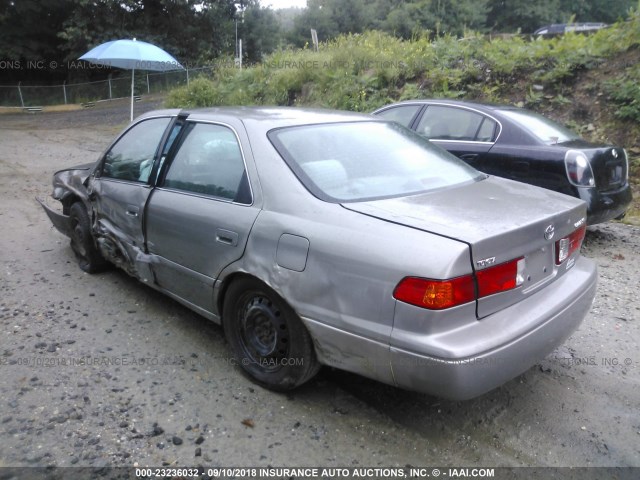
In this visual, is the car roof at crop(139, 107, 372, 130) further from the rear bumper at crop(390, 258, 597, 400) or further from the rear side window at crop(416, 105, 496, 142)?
the rear side window at crop(416, 105, 496, 142)

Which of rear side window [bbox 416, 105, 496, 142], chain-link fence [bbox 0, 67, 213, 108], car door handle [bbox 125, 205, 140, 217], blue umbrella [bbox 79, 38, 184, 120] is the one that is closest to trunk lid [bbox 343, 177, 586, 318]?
car door handle [bbox 125, 205, 140, 217]

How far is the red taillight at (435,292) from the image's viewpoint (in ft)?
Answer: 7.28

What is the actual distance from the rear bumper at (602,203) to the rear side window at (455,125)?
3.75 feet

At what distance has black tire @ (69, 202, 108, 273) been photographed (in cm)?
463

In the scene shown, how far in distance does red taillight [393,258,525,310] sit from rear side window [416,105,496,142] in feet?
12.1

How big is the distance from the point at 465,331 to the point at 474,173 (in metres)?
1.50

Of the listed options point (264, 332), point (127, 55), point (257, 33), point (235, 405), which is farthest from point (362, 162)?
point (257, 33)

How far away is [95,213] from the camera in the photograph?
174 inches

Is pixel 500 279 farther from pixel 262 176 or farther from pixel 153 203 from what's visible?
pixel 153 203

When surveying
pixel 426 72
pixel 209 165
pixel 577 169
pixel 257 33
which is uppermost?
pixel 257 33

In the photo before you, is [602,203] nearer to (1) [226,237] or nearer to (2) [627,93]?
(1) [226,237]

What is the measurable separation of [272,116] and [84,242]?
2.33m

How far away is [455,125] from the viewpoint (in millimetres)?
6008

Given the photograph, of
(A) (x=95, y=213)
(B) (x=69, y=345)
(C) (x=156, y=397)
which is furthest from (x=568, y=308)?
(A) (x=95, y=213)
